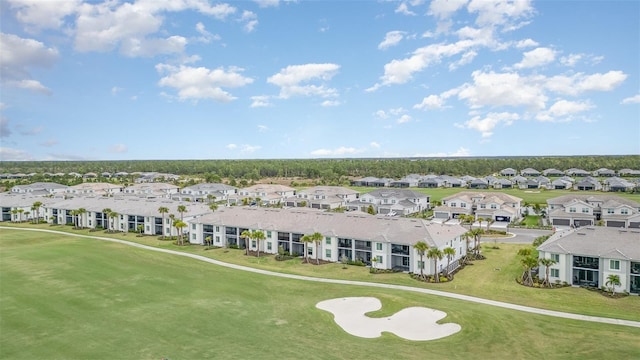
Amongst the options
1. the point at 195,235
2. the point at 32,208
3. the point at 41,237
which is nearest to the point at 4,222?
the point at 32,208

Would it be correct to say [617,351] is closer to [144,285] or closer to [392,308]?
[392,308]

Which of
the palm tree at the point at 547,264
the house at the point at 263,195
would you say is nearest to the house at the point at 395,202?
the house at the point at 263,195

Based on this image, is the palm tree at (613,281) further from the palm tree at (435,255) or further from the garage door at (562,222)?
the garage door at (562,222)

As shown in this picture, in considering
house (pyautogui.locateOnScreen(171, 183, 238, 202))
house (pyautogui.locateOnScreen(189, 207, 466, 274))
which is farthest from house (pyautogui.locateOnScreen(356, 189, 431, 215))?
house (pyautogui.locateOnScreen(171, 183, 238, 202))

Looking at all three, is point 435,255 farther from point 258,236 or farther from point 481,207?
point 481,207

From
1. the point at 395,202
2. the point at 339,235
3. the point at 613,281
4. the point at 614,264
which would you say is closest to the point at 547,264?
the point at 613,281

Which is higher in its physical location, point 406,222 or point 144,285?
point 406,222

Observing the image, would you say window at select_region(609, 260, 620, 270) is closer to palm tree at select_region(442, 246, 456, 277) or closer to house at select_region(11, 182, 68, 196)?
palm tree at select_region(442, 246, 456, 277)

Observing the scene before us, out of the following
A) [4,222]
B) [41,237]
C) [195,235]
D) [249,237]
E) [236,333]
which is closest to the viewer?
[236,333]
